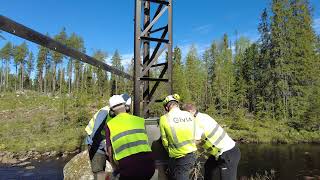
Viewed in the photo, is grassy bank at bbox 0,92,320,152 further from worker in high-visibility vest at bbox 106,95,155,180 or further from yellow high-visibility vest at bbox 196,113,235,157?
worker in high-visibility vest at bbox 106,95,155,180

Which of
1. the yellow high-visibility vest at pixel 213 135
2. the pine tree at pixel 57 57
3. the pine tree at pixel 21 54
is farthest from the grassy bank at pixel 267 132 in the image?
the pine tree at pixel 21 54

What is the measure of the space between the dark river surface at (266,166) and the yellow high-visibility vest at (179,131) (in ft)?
46.4

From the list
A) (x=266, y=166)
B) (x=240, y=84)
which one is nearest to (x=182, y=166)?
(x=266, y=166)

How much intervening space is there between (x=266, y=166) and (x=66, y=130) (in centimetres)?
2673

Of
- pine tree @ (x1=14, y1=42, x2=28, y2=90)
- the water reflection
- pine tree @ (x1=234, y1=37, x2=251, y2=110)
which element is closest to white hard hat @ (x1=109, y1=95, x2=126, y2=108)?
the water reflection

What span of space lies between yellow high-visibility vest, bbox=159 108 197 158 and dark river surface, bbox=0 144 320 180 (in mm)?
14132

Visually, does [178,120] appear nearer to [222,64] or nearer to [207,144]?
[207,144]

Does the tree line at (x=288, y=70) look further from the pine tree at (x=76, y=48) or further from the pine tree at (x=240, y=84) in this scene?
the pine tree at (x=76, y=48)

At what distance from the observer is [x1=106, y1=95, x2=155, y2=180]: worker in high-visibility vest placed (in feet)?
12.3

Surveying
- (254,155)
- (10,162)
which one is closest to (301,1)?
(254,155)

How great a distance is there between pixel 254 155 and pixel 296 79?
22375mm

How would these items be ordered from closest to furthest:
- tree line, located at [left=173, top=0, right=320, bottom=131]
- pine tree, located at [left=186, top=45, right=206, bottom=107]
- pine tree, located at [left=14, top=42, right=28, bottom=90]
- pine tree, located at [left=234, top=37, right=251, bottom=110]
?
1. tree line, located at [left=173, top=0, right=320, bottom=131]
2. pine tree, located at [left=234, top=37, right=251, bottom=110]
3. pine tree, located at [left=186, top=45, right=206, bottom=107]
4. pine tree, located at [left=14, top=42, right=28, bottom=90]

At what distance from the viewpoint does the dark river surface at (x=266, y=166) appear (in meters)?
20.2

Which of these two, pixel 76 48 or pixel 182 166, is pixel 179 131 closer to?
pixel 182 166
